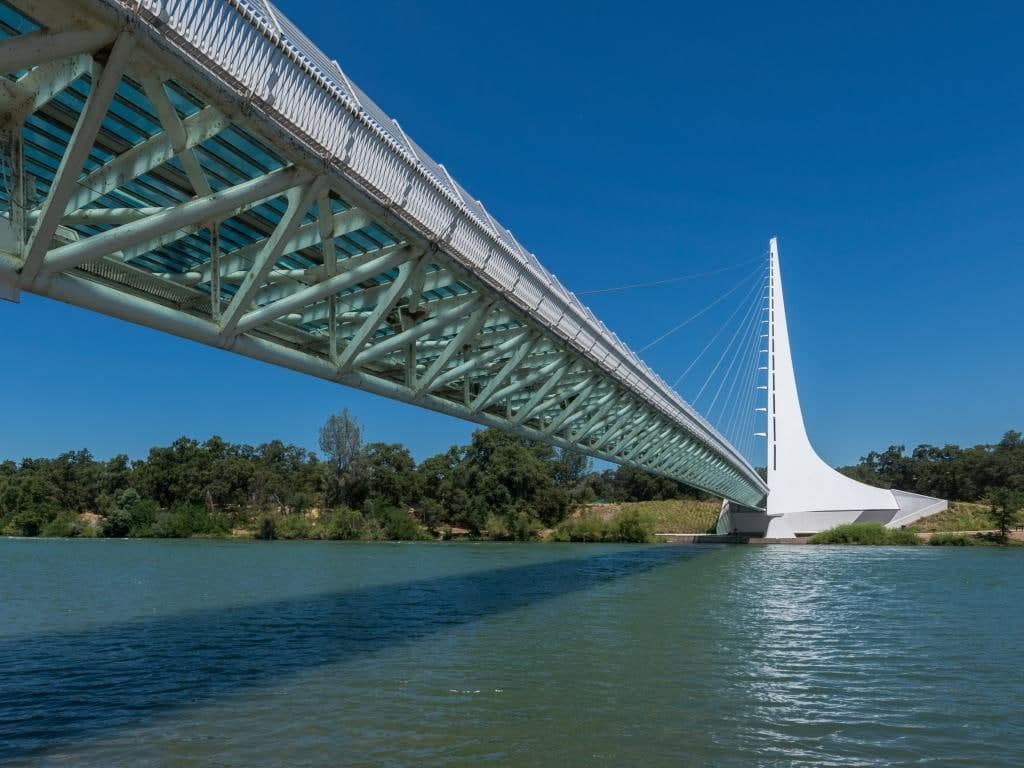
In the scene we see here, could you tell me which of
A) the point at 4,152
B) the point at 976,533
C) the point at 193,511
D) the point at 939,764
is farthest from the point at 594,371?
the point at 193,511

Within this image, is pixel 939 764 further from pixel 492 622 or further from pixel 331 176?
pixel 492 622

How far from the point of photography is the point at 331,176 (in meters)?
9.73

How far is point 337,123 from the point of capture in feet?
32.0

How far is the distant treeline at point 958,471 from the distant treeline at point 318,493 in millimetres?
50594

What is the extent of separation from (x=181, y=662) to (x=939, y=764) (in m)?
11.9

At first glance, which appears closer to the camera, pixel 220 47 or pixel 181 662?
pixel 220 47

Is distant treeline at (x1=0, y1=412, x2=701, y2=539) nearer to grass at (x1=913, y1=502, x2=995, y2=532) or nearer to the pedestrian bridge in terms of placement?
grass at (x1=913, y1=502, x2=995, y2=532)

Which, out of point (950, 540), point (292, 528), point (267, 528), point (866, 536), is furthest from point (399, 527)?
point (950, 540)

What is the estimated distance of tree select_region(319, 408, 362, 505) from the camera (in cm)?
9156

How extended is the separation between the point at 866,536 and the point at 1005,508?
39.2ft

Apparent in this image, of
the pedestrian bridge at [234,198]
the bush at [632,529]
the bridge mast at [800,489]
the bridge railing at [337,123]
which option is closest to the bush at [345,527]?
the bush at [632,529]

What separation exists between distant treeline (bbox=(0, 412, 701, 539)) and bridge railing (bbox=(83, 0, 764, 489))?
63226 millimetres

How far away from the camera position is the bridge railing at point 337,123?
25.4 ft

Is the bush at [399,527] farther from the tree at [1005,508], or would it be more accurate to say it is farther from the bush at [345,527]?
the tree at [1005,508]
